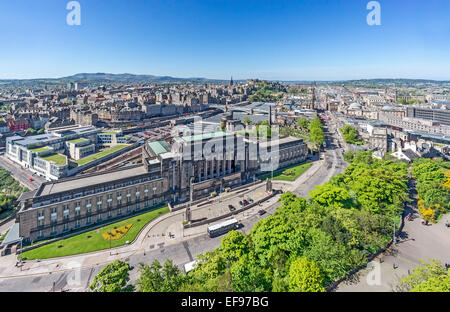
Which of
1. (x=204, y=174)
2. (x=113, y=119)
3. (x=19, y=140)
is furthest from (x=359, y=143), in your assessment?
(x=19, y=140)

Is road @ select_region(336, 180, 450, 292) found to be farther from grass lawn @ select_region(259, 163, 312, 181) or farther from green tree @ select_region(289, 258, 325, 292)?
grass lawn @ select_region(259, 163, 312, 181)

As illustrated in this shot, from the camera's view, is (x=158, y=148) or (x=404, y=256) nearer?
(x=404, y=256)

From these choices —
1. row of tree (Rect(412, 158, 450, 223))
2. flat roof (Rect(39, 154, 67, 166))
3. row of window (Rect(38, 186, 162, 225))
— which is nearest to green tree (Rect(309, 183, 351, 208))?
row of tree (Rect(412, 158, 450, 223))

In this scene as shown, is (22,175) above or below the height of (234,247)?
above

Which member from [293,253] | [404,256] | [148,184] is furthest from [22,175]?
[404,256]

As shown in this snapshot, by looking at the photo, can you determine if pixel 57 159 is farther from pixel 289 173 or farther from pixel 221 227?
pixel 289 173
